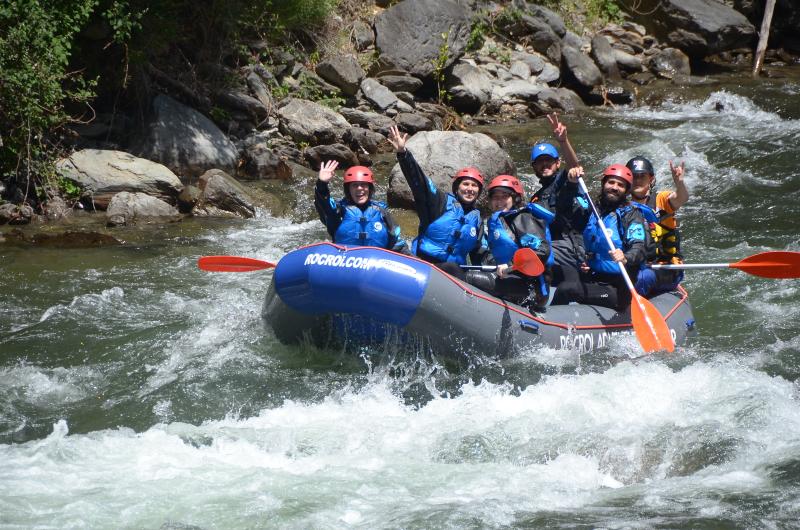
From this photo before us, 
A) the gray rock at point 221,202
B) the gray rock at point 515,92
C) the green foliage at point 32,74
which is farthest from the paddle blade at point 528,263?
the gray rock at point 515,92

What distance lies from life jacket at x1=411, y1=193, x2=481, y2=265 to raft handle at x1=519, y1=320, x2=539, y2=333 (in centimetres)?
71

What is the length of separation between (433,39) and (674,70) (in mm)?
5194

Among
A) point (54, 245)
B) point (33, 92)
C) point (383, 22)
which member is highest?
point (383, 22)

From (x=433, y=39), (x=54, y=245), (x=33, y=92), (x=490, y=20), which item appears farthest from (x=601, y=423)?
(x=490, y=20)

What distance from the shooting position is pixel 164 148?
413 inches

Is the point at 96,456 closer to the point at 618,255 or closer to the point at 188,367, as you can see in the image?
the point at 188,367

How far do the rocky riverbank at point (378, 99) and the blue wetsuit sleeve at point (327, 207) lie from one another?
3.30 metres

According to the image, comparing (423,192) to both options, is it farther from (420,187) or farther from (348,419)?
(348,419)

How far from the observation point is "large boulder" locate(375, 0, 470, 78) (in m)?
14.1

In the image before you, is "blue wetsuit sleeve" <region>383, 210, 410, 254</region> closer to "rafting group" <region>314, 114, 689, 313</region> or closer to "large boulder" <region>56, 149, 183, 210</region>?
"rafting group" <region>314, 114, 689, 313</region>

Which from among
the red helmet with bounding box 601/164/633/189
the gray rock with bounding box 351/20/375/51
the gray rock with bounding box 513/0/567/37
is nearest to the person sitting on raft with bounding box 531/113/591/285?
the red helmet with bounding box 601/164/633/189

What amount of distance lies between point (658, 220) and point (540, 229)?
116 centimetres

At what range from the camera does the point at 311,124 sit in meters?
11.8

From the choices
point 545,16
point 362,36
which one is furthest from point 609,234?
point 545,16
